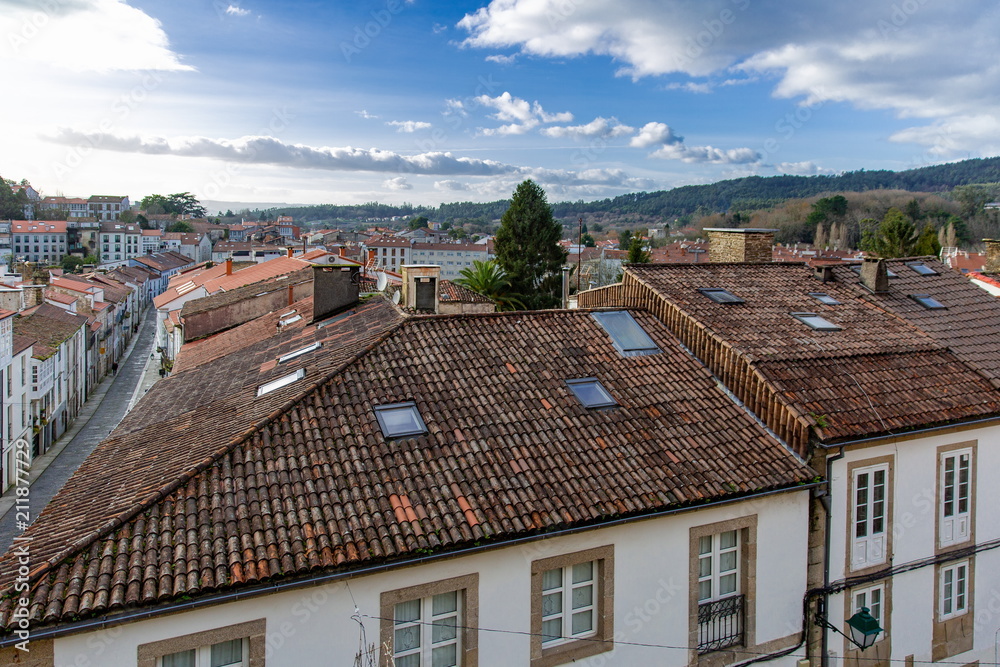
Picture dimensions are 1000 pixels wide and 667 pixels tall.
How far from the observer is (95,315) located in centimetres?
5647

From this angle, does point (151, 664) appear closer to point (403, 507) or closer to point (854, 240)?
point (403, 507)

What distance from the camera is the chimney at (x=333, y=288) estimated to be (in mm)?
16109

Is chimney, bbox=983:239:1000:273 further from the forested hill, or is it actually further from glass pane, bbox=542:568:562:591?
the forested hill

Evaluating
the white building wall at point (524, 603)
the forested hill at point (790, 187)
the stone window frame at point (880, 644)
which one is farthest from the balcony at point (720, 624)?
the forested hill at point (790, 187)

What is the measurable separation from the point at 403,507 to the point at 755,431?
566 centimetres

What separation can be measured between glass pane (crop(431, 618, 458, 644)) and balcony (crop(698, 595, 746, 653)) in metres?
3.58

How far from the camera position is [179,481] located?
25.7ft

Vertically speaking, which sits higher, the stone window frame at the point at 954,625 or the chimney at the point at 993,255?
the chimney at the point at 993,255

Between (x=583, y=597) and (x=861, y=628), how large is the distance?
4.18 meters

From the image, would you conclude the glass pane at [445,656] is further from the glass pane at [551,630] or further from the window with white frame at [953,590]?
the window with white frame at [953,590]

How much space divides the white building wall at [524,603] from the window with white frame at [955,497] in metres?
3.26

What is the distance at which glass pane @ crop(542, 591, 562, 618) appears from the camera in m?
8.94

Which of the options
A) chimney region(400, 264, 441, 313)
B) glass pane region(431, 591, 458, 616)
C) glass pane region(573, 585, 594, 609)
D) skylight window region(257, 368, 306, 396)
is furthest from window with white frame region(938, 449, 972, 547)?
skylight window region(257, 368, 306, 396)

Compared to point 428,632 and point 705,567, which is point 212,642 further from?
point 705,567
